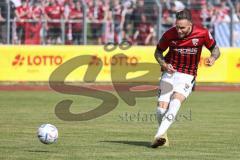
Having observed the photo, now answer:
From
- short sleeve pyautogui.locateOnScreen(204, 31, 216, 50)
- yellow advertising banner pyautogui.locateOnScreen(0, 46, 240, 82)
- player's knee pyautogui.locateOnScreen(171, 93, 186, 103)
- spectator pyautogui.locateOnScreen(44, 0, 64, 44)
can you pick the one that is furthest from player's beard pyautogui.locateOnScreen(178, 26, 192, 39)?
spectator pyautogui.locateOnScreen(44, 0, 64, 44)

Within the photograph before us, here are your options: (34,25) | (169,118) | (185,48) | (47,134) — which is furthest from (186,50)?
(34,25)

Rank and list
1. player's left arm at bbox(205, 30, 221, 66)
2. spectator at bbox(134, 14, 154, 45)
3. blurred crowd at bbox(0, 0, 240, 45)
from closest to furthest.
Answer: player's left arm at bbox(205, 30, 221, 66) < blurred crowd at bbox(0, 0, 240, 45) < spectator at bbox(134, 14, 154, 45)

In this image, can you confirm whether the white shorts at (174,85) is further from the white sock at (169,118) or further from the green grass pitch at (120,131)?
the green grass pitch at (120,131)

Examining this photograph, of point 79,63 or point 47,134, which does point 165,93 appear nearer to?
point 47,134

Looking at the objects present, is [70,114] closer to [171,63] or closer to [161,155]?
[171,63]

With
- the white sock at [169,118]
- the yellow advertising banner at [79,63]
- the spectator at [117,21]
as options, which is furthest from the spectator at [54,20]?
the white sock at [169,118]

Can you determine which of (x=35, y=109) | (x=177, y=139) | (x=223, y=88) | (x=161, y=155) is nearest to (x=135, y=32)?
(x=223, y=88)

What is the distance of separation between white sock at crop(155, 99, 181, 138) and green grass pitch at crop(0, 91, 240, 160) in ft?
0.98

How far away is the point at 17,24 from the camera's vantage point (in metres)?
27.0

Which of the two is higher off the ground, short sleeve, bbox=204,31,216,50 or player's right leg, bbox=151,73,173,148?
short sleeve, bbox=204,31,216,50

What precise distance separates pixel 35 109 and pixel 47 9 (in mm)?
9735

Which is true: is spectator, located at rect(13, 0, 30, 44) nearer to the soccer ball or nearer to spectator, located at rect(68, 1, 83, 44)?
spectator, located at rect(68, 1, 83, 44)

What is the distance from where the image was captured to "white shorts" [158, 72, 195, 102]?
11.9m

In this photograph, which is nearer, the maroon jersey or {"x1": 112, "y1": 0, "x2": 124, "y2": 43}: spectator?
the maroon jersey
